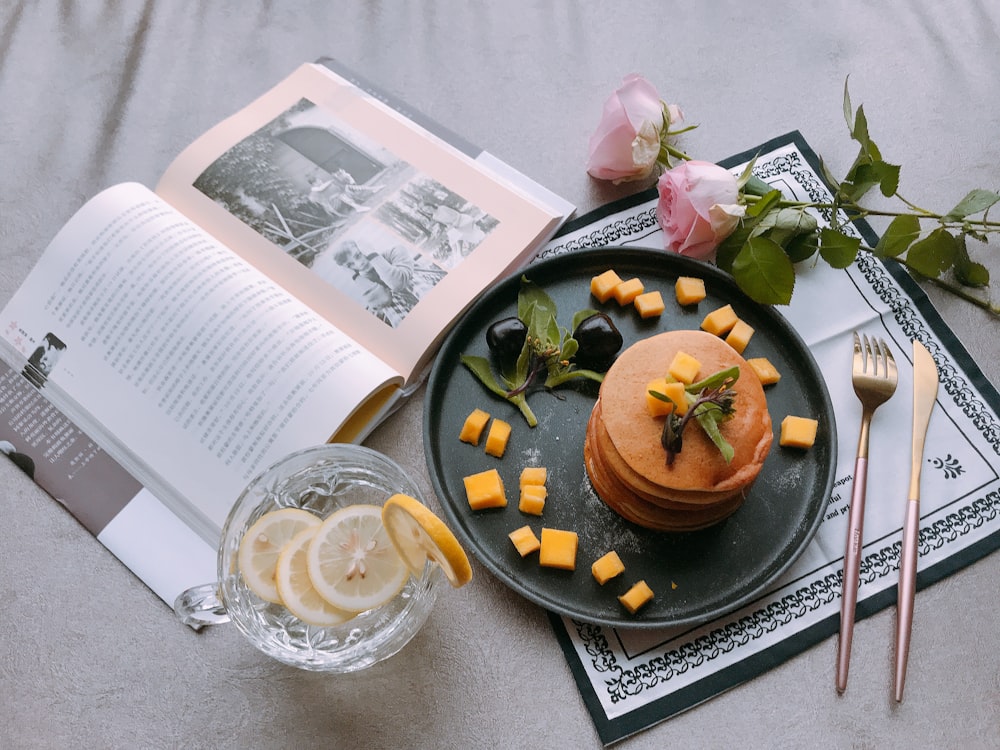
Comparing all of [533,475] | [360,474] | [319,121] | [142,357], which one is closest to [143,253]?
[142,357]

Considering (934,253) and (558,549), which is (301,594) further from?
(934,253)

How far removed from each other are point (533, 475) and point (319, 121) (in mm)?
586

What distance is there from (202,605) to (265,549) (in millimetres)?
95

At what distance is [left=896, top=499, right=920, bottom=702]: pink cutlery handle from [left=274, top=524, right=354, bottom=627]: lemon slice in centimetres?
57

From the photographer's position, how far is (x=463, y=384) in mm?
930

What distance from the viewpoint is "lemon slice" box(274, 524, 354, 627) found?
75 centimetres

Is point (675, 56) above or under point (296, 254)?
above

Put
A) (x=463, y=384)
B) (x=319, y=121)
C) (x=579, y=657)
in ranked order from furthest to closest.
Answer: (x=319, y=121) < (x=463, y=384) < (x=579, y=657)

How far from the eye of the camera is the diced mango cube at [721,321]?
36.6 inches

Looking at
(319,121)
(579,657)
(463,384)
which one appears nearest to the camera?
(579,657)

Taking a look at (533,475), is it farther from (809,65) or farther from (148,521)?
(809,65)

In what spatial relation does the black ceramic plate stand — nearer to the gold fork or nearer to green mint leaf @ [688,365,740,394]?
the gold fork

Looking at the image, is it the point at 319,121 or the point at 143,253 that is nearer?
the point at 143,253

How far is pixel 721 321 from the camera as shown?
0.93 m
